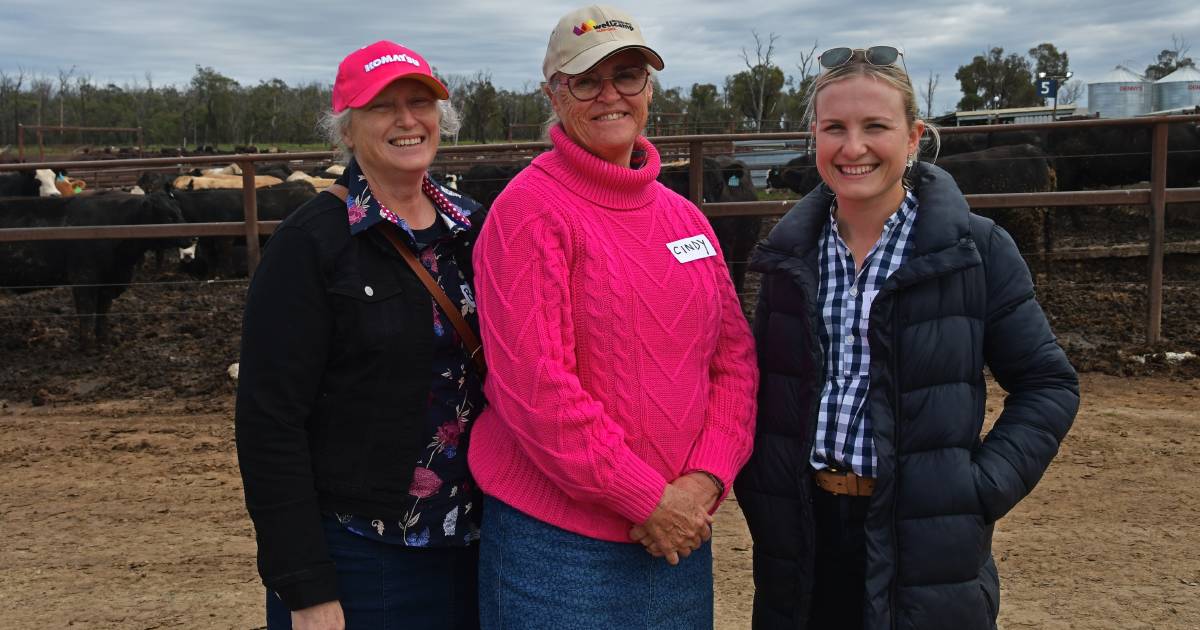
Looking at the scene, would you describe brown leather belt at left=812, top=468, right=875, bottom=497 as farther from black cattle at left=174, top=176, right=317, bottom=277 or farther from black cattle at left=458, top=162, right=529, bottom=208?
black cattle at left=174, top=176, right=317, bottom=277

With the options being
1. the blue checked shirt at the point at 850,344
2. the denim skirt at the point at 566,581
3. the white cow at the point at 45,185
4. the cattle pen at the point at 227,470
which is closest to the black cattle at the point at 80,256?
the cattle pen at the point at 227,470

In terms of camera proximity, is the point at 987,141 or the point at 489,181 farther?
the point at 987,141

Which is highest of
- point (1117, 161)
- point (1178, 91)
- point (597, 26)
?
point (1178, 91)

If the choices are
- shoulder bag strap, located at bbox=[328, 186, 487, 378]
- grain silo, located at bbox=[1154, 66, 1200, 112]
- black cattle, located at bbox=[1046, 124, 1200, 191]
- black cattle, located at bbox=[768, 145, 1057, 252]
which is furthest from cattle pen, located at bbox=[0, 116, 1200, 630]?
grain silo, located at bbox=[1154, 66, 1200, 112]

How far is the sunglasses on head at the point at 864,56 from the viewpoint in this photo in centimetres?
207

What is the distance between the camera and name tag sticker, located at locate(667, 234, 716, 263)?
6.87 feet

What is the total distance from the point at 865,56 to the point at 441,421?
3.94 feet

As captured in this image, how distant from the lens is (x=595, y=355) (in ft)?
6.48

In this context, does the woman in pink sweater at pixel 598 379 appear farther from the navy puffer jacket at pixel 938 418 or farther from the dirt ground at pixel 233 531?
the dirt ground at pixel 233 531

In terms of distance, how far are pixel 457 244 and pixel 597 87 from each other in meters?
0.51

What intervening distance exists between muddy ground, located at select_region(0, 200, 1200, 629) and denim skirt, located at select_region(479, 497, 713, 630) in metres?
1.60

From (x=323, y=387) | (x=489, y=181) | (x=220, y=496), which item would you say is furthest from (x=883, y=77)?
(x=489, y=181)

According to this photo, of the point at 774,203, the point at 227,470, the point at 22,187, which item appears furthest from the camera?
the point at 22,187

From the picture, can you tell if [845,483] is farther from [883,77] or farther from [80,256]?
[80,256]
